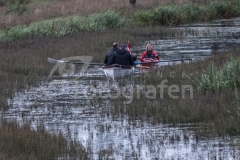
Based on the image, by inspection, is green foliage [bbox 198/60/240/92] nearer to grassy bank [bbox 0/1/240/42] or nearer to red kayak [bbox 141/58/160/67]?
red kayak [bbox 141/58/160/67]

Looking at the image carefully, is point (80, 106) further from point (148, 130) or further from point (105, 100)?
point (148, 130)

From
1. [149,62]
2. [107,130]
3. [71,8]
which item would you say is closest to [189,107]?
[107,130]

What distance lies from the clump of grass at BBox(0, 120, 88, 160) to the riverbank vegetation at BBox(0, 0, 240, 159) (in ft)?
0.07

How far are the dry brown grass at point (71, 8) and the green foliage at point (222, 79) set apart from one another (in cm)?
2208

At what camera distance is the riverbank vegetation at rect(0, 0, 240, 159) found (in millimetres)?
12742

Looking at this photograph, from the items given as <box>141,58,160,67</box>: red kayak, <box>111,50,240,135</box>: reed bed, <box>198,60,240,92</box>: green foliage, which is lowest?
<box>111,50,240,135</box>: reed bed

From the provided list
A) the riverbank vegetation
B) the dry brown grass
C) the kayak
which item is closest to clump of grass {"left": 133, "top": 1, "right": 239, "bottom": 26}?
the riverbank vegetation

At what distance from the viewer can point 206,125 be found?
42.1 ft

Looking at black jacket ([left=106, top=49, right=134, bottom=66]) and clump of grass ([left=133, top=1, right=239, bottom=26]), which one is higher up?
clump of grass ([left=133, top=1, right=239, bottom=26])

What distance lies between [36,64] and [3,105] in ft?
23.6

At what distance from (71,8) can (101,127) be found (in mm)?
28754

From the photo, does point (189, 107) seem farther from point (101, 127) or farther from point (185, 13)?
point (185, 13)

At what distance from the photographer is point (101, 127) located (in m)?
13.6

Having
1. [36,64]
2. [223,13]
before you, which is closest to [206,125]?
[36,64]
